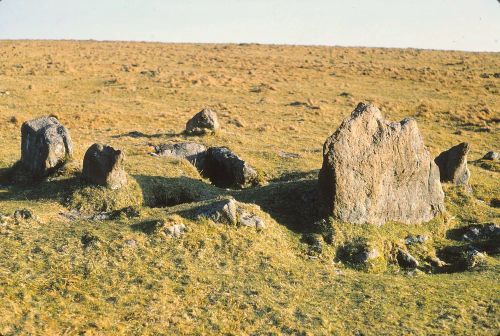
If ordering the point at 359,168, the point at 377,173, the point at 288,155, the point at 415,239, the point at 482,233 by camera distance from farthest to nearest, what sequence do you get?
the point at 288,155 → the point at 482,233 → the point at 377,173 → the point at 415,239 → the point at 359,168

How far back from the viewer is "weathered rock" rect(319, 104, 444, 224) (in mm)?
18562

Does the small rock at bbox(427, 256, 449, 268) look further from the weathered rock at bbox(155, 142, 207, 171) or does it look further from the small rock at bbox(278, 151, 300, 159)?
the small rock at bbox(278, 151, 300, 159)

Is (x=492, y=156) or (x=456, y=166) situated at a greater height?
(x=456, y=166)

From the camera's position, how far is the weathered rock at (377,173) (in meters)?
18.6

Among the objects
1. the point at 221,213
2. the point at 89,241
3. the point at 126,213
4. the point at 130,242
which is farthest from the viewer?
the point at 126,213

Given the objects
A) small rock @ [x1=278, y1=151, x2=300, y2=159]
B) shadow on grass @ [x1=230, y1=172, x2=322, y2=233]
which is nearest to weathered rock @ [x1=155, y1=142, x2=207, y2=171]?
small rock @ [x1=278, y1=151, x2=300, y2=159]

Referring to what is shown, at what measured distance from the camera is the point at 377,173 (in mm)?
19375

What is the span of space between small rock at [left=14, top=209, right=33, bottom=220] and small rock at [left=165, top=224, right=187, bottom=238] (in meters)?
4.61

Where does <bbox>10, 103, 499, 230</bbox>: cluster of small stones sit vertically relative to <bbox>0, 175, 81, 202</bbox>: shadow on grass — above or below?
above

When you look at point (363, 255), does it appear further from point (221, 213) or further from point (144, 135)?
point (144, 135)

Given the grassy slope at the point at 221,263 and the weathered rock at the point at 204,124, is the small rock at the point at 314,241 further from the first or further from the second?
the weathered rock at the point at 204,124

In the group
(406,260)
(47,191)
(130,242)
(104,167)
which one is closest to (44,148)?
(47,191)

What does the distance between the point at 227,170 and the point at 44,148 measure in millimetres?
8704

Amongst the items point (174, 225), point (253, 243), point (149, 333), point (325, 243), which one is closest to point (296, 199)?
point (325, 243)
